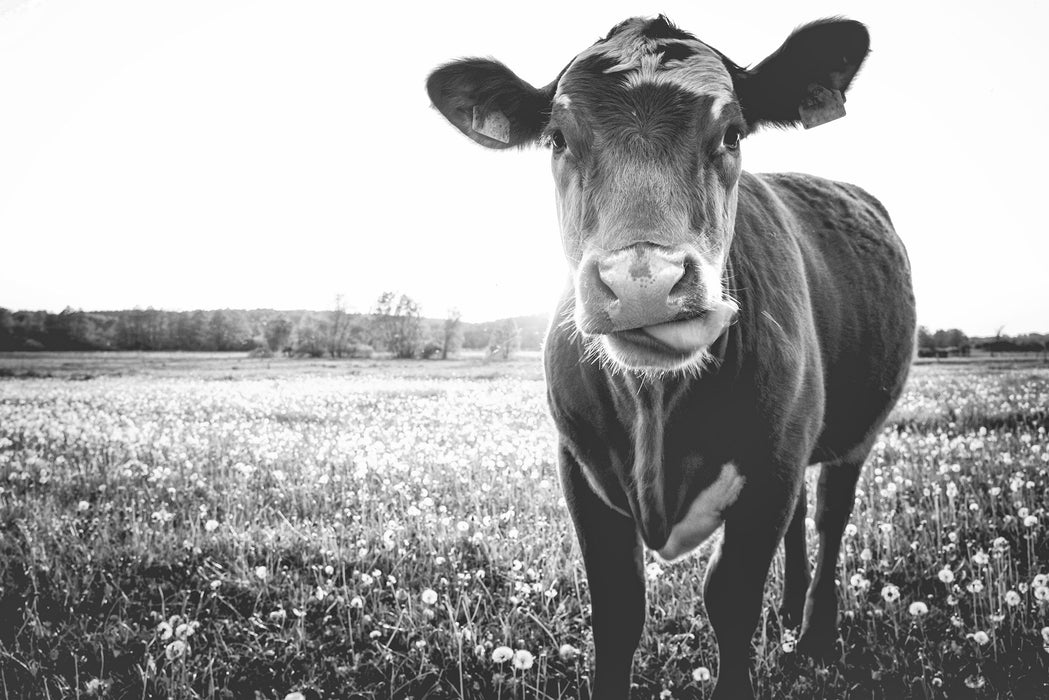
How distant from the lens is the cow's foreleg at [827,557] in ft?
11.0

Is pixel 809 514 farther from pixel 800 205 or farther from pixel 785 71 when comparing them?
pixel 785 71

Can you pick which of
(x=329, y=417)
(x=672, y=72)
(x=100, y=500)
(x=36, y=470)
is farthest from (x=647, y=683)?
(x=329, y=417)

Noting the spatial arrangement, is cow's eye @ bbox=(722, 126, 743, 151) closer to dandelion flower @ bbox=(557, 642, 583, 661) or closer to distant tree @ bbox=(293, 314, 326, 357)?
dandelion flower @ bbox=(557, 642, 583, 661)

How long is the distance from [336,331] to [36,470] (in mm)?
44402

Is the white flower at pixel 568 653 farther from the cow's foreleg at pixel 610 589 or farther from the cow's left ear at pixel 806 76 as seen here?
the cow's left ear at pixel 806 76

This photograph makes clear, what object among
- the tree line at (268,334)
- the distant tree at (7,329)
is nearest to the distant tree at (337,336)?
the tree line at (268,334)

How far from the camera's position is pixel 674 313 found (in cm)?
185

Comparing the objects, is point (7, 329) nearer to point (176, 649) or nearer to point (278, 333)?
point (176, 649)

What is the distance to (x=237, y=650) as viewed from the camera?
123 inches

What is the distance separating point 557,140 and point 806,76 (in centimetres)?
128

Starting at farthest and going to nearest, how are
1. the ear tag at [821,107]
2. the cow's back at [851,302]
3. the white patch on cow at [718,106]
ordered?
the cow's back at [851,302]
the ear tag at [821,107]
the white patch on cow at [718,106]

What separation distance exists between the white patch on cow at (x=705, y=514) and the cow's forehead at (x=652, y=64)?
155 centimetres

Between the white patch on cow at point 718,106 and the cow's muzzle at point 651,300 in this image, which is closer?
the cow's muzzle at point 651,300

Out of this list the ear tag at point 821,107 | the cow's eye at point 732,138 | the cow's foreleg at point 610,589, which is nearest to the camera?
the cow's eye at point 732,138
